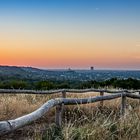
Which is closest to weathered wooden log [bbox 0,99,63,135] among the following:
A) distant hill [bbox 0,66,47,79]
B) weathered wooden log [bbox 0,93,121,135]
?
weathered wooden log [bbox 0,93,121,135]

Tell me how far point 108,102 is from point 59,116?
5896 mm

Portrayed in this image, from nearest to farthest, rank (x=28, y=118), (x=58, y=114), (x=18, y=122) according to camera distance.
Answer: (x=18, y=122) < (x=28, y=118) < (x=58, y=114)

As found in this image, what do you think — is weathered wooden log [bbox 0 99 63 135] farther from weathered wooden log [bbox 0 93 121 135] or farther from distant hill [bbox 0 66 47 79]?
distant hill [bbox 0 66 47 79]

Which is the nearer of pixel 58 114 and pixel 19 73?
pixel 58 114

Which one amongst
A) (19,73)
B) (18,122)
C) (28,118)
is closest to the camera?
(18,122)

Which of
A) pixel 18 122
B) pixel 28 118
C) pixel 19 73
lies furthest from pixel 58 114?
pixel 19 73

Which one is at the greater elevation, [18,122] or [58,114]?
[18,122]

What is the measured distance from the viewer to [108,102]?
12.9 meters

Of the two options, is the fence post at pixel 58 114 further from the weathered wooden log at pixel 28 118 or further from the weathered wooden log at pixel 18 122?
the weathered wooden log at pixel 18 122

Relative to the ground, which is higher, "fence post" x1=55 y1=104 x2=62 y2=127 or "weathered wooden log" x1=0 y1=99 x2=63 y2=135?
"weathered wooden log" x1=0 y1=99 x2=63 y2=135

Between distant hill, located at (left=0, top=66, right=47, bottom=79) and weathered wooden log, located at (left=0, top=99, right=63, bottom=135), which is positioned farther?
distant hill, located at (left=0, top=66, right=47, bottom=79)

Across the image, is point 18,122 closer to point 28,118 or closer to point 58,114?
point 28,118

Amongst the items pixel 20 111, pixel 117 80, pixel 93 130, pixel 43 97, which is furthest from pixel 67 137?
pixel 117 80

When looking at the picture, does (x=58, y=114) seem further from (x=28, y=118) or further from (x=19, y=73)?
(x=19, y=73)
